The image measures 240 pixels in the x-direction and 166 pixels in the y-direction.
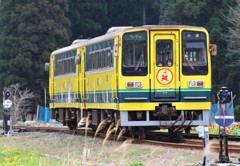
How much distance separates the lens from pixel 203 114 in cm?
1791

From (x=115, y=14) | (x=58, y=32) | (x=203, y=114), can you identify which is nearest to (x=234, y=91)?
(x=58, y=32)

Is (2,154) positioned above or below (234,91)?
below

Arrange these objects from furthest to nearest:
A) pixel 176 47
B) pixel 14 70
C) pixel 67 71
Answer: pixel 14 70 → pixel 67 71 → pixel 176 47

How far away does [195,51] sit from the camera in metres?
17.9

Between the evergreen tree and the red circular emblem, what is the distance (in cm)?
2488

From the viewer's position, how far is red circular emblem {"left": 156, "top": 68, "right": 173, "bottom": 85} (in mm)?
17531

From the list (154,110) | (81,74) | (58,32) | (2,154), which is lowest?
(2,154)

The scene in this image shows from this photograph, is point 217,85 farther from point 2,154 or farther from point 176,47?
point 2,154

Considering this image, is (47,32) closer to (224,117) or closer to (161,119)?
(161,119)

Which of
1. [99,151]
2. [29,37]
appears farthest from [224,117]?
[29,37]

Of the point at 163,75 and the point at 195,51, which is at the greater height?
the point at 195,51

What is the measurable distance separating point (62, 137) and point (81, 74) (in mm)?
2319

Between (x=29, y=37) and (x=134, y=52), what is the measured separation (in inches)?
1039

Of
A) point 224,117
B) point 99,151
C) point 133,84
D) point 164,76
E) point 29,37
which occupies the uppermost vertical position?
point 29,37
